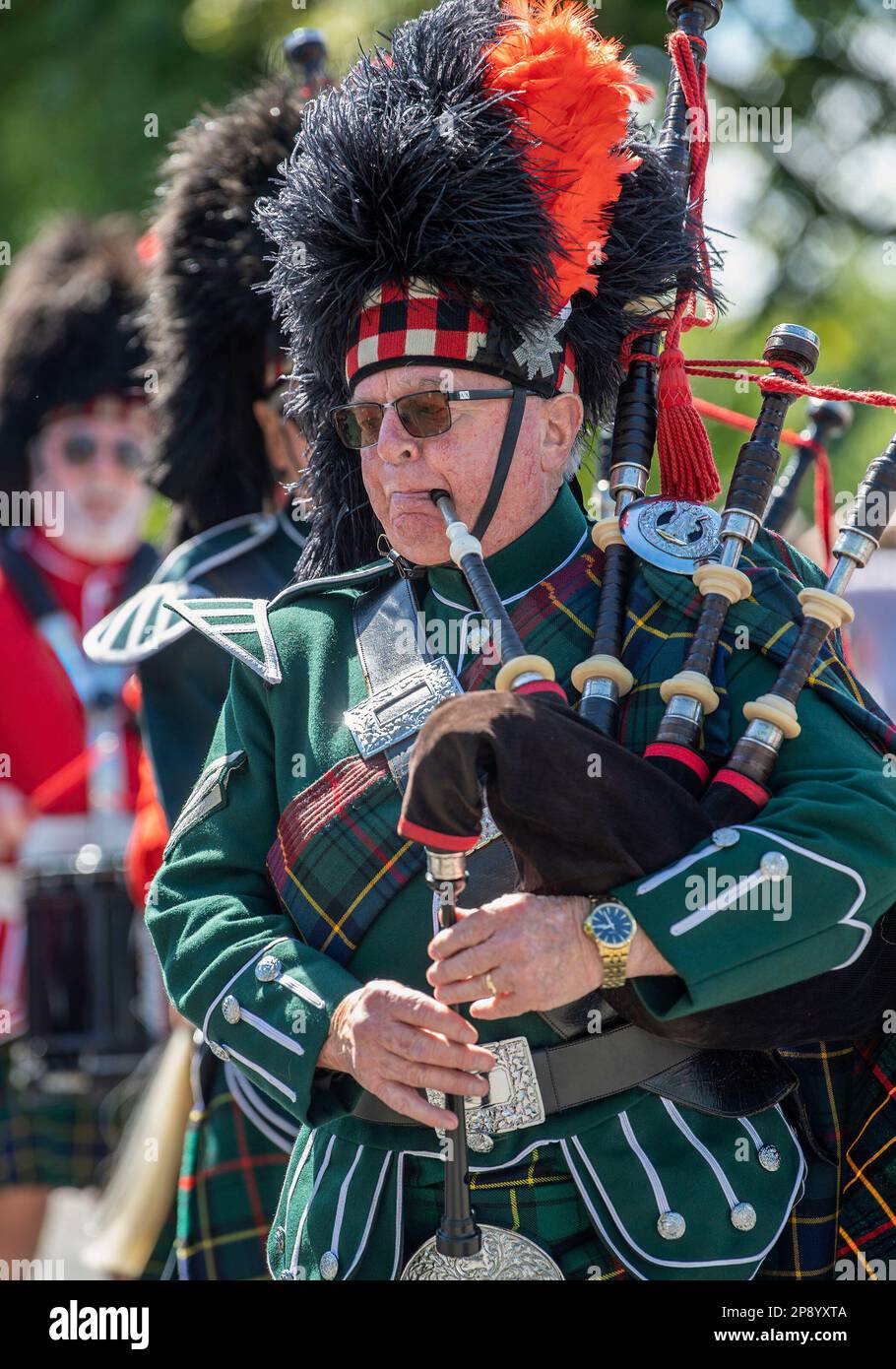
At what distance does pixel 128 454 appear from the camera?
5789 millimetres

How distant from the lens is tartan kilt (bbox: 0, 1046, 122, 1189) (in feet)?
16.8

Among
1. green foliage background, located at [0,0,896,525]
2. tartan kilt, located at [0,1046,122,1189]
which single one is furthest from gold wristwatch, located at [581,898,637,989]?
green foliage background, located at [0,0,896,525]

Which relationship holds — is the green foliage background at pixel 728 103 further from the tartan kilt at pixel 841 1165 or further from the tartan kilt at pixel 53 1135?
the tartan kilt at pixel 841 1165

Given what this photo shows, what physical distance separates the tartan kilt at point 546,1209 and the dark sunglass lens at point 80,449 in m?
3.70

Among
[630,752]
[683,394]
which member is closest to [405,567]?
[683,394]

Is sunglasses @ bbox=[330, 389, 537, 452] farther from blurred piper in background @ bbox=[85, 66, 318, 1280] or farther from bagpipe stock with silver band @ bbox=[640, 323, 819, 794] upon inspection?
blurred piper in background @ bbox=[85, 66, 318, 1280]

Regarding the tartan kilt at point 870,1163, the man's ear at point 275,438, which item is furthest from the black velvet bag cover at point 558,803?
A: the man's ear at point 275,438

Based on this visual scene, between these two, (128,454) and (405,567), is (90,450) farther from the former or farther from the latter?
(405,567)

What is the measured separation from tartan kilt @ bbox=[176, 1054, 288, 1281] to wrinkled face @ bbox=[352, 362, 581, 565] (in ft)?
4.50

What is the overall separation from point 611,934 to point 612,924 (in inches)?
0.5

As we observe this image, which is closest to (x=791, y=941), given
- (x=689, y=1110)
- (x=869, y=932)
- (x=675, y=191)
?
(x=869, y=932)

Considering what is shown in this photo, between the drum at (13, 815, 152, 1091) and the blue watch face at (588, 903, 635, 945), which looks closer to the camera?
the blue watch face at (588, 903, 635, 945)

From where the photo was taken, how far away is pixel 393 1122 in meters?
2.56

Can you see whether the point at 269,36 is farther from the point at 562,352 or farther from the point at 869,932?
the point at 869,932
